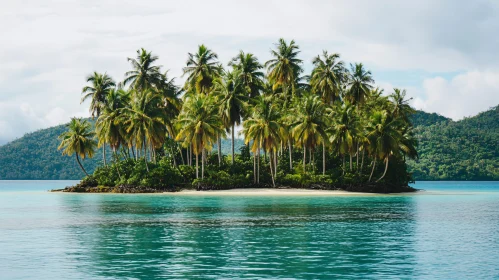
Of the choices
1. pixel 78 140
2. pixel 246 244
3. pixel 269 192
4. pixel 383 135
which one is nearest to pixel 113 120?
pixel 78 140

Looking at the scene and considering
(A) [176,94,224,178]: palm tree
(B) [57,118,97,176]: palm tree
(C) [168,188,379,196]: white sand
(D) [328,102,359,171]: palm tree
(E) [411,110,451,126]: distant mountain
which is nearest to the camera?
(C) [168,188,379,196]: white sand

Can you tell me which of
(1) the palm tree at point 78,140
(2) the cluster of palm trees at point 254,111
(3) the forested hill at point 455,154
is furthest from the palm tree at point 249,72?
(3) the forested hill at point 455,154

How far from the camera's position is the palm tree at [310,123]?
75750mm

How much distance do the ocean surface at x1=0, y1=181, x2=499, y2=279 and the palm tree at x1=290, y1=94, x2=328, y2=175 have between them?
3158cm

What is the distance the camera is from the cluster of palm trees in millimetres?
75500

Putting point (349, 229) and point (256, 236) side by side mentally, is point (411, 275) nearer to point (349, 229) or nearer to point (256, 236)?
point (256, 236)

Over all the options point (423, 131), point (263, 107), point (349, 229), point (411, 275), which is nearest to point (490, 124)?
point (423, 131)

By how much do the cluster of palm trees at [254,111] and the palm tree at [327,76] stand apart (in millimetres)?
151

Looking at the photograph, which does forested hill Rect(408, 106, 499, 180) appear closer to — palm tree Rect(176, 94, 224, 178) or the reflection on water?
palm tree Rect(176, 94, 224, 178)

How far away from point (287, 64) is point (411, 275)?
68080 mm

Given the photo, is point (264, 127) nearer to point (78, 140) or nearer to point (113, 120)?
point (113, 120)

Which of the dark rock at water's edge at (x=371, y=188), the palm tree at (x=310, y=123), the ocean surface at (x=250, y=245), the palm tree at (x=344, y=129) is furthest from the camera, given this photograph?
the dark rock at water's edge at (x=371, y=188)

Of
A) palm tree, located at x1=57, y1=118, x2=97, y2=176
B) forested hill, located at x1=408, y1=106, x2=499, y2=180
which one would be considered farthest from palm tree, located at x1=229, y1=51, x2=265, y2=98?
forested hill, located at x1=408, y1=106, x2=499, y2=180

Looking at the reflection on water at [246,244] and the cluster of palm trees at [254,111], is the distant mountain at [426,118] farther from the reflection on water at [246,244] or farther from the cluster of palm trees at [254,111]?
the reflection on water at [246,244]
